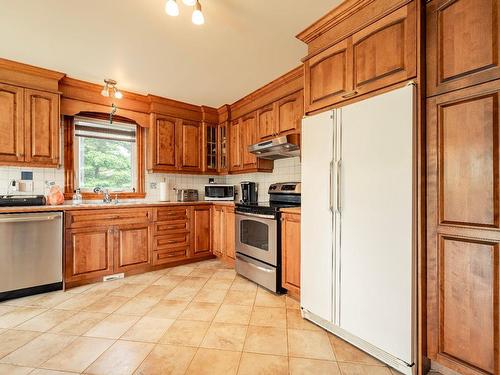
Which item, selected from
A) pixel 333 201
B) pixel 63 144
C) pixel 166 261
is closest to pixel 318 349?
pixel 333 201

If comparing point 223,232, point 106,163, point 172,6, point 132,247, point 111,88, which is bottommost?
point 132,247

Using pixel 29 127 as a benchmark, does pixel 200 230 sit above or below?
below

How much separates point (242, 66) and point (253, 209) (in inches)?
63.2

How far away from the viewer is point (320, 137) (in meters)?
1.96

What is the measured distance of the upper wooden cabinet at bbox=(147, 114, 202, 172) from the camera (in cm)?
362

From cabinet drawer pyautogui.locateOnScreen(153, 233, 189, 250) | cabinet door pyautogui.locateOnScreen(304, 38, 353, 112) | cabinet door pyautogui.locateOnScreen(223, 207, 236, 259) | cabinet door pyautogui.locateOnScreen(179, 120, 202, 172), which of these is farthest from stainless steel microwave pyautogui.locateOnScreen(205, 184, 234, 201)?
cabinet door pyautogui.locateOnScreen(304, 38, 353, 112)

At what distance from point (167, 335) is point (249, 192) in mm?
2277

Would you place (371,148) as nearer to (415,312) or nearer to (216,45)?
(415,312)

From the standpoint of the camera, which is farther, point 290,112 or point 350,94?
point 290,112

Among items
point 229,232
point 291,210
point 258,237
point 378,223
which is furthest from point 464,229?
point 229,232

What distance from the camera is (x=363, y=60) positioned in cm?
171

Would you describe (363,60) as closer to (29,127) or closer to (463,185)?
(463,185)

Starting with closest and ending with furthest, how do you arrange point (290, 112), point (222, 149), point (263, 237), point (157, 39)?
point (157, 39), point (263, 237), point (290, 112), point (222, 149)

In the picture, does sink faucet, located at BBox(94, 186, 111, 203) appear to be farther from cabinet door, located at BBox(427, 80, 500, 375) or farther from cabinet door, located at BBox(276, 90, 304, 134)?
cabinet door, located at BBox(427, 80, 500, 375)
